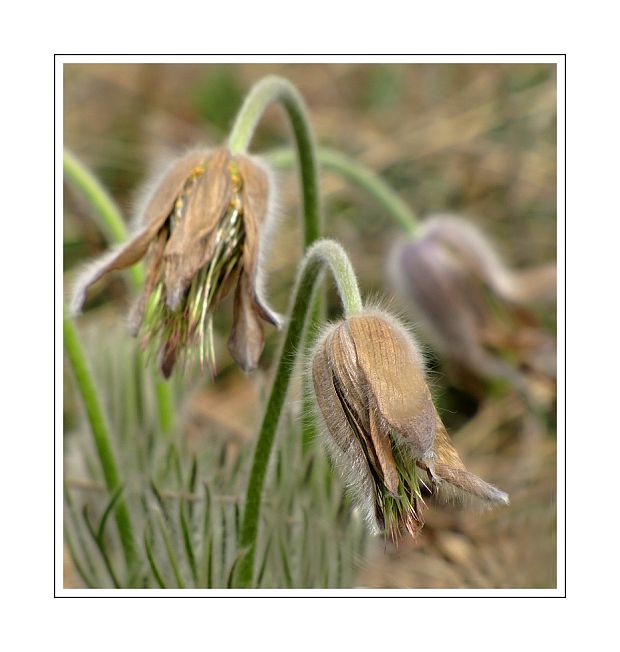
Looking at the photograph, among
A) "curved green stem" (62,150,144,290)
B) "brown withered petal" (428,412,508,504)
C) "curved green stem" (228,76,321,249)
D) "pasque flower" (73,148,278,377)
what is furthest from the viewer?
"curved green stem" (62,150,144,290)

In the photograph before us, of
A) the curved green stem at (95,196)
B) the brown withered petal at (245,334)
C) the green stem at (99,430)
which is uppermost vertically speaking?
the curved green stem at (95,196)

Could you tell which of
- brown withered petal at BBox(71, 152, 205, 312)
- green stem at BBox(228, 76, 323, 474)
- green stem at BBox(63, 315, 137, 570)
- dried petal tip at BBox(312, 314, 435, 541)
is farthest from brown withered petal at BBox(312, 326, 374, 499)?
green stem at BBox(63, 315, 137, 570)

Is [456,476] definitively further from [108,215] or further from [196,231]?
[108,215]

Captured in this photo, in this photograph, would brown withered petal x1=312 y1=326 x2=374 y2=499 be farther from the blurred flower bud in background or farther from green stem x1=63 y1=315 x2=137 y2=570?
the blurred flower bud in background

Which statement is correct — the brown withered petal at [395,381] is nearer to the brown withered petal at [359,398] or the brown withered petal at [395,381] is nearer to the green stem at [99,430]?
the brown withered petal at [359,398]

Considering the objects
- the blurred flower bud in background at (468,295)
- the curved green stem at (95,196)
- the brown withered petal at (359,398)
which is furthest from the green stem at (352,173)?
the brown withered petal at (359,398)

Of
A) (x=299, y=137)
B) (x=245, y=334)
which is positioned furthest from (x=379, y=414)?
(x=299, y=137)
